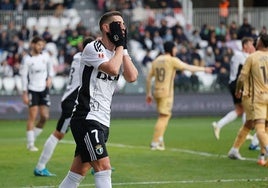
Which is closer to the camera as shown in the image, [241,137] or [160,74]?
[241,137]

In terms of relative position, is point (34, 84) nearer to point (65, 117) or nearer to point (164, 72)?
point (164, 72)

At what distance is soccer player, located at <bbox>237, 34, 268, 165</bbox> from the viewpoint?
14.7 m

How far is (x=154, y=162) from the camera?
16.1 metres

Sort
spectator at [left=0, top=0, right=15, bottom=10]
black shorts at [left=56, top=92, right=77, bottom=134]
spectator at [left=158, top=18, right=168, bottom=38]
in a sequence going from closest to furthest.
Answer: black shorts at [left=56, top=92, right=77, bottom=134]
spectator at [left=158, top=18, right=168, bottom=38]
spectator at [left=0, top=0, right=15, bottom=10]

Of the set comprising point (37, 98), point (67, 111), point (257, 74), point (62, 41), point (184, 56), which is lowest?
point (184, 56)

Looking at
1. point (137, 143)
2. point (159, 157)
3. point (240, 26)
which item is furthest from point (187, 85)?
point (159, 157)

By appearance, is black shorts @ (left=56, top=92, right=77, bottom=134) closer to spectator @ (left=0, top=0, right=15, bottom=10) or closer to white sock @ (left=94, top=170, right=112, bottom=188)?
white sock @ (left=94, top=170, right=112, bottom=188)

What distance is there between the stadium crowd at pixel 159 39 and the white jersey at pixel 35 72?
476 inches

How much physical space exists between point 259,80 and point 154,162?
2769 mm

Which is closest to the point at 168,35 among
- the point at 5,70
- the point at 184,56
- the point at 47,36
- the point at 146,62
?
the point at 184,56

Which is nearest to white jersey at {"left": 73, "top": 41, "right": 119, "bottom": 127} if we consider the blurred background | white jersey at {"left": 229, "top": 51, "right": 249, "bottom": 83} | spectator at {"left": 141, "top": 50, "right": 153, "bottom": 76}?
white jersey at {"left": 229, "top": 51, "right": 249, "bottom": 83}

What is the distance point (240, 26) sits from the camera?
3562 centimetres

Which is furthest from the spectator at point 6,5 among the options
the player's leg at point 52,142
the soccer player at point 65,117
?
the player's leg at point 52,142

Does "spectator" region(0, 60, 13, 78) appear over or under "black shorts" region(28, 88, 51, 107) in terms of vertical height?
under
